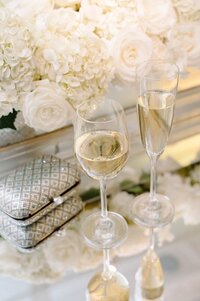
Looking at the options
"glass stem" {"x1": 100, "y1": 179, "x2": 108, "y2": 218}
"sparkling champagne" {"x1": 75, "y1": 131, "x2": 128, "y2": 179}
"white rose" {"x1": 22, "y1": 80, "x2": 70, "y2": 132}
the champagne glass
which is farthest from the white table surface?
"white rose" {"x1": 22, "y1": 80, "x2": 70, "y2": 132}

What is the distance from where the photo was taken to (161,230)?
1.24 meters

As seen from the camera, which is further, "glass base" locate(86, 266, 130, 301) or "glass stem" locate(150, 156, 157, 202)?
"glass stem" locate(150, 156, 157, 202)

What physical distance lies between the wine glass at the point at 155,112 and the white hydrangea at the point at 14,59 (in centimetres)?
23

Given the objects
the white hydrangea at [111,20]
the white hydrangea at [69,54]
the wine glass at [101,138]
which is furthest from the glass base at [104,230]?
the white hydrangea at [111,20]

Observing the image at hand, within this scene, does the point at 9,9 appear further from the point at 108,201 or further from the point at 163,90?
the point at 108,201

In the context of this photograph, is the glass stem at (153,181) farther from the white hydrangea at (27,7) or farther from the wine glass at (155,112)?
the white hydrangea at (27,7)

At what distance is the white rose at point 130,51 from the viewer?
121 centimetres

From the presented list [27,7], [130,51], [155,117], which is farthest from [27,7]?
[155,117]

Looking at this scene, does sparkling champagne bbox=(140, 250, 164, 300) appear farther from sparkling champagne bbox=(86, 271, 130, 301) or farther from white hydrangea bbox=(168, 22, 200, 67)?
white hydrangea bbox=(168, 22, 200, 67)

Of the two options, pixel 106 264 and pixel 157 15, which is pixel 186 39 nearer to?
pixel 157 15

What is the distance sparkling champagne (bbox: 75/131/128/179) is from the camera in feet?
3.53

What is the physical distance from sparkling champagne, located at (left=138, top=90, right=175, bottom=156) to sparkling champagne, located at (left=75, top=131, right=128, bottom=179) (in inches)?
2.5

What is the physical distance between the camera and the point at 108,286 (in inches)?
43.4

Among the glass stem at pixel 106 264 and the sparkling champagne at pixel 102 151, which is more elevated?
the sparkling champagne at pixel 102 151
